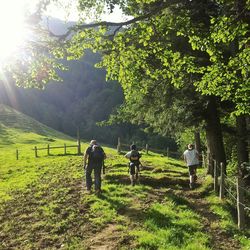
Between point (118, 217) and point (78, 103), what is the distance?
167 metres

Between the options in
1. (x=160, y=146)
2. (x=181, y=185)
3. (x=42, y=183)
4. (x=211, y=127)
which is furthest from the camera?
(x=160, y=146)

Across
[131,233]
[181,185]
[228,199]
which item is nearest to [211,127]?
[181,185]

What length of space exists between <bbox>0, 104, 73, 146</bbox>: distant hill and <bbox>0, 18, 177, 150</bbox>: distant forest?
29427 mm

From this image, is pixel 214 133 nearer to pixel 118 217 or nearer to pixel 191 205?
pixel 191 205

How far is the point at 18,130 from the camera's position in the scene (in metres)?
101

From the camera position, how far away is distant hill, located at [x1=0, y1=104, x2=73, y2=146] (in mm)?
86000

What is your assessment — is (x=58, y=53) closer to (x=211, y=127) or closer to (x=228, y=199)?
(x=228, y=199)

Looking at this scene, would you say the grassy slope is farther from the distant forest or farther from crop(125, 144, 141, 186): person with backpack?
the distant forest

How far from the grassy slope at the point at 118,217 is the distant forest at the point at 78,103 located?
106 metres

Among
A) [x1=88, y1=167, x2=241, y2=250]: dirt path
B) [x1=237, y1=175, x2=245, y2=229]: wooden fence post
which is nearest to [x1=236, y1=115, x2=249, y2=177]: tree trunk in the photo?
[x1=88, y1=167, x2=241, y2=250]: dirt path

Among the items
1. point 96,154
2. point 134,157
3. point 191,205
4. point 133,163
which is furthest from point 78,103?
point 191,205

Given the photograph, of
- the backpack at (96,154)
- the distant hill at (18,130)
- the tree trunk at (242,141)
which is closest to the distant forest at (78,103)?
the distant hill at (18,130)

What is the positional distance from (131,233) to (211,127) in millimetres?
11503

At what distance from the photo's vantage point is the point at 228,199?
16.7 metres
